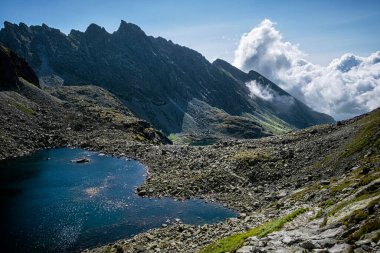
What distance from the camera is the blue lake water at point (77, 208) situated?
179 feet

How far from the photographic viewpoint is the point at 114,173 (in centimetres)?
9556

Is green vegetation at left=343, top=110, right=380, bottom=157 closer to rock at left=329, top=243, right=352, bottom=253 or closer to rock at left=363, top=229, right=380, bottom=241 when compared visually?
rock at left=363, top=229, right=380, bottom=241

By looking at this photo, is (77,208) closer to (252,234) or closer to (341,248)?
(252,234)

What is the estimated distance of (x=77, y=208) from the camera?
67750 mm

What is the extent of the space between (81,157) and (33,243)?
207ft

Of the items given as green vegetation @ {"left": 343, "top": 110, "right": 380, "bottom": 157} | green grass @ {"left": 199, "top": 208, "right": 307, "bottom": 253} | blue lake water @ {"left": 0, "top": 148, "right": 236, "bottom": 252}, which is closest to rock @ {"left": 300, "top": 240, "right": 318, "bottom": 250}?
green grass @ {"left": 199, "top": 208, "right": 307, "bottom": 253}

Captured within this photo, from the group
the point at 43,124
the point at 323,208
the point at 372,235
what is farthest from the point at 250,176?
the point at 43,124

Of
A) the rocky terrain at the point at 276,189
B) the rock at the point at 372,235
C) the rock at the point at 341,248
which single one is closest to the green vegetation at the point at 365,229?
the rocky terrain at the point at 276,189

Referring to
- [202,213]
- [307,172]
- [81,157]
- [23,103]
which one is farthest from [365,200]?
[23,103]

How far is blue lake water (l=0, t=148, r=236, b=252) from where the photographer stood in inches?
2148

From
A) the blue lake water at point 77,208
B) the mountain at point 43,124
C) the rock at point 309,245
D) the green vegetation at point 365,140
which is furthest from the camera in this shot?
the mountain at point 43,124

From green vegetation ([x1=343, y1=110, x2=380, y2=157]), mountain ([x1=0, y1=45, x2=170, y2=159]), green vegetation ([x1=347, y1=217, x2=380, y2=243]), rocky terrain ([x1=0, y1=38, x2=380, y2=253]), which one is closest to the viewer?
green vegetation ([x1=347, y1=217, x2=380, y2=243])

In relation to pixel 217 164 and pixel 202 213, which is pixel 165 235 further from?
pixel 217 164

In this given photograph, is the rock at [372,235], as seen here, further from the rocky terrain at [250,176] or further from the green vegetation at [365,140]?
the green vegetation at [365,140]
